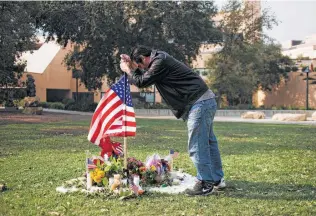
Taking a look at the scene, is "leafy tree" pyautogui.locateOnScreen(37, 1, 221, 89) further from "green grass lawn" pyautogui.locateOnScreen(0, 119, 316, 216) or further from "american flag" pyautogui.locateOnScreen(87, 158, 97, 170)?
"american flag" pyautogui.locateOnScreen(87, 158, 97, 170)

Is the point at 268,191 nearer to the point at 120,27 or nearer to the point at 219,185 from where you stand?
the point at 219,185

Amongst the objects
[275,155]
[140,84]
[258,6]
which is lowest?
[275,155]

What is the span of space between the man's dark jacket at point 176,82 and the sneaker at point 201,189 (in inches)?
35.9

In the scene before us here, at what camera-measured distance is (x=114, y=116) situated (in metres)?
6.25

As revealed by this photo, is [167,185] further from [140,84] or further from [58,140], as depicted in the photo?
[58,140]

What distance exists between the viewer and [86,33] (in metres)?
28.6

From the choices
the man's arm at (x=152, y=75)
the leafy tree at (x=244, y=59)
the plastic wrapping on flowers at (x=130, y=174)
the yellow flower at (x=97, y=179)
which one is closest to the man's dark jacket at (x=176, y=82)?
the man's arm at (x=152, y=75)

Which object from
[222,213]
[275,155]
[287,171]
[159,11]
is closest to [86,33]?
[159,11]

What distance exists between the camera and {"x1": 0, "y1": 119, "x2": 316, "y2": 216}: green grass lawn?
4875 millimetres

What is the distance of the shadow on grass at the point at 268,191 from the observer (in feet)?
18.0

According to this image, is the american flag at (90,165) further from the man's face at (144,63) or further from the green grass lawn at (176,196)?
the man's face at (144,63)

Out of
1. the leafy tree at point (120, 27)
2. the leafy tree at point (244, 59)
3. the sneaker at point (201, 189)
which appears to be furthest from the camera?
the leafy tree at point (244, 59)

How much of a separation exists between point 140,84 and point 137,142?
684 cm

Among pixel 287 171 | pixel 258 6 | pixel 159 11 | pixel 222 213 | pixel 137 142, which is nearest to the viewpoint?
pixel 222 213
